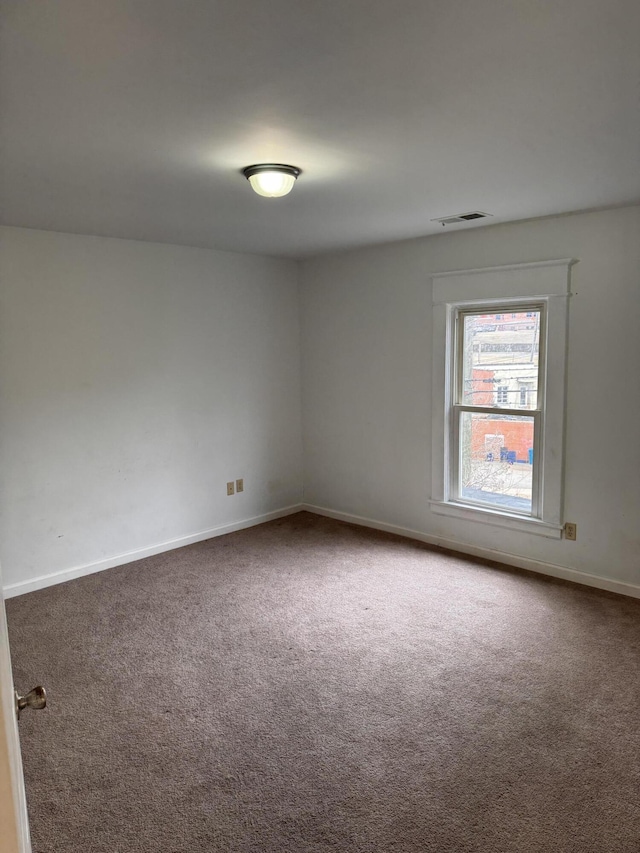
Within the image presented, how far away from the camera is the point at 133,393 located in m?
4.20

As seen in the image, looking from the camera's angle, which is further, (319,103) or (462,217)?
(462,217)

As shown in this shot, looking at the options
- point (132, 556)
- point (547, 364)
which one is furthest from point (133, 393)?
point (547, 364)

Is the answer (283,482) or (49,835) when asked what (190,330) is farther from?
(49,835)

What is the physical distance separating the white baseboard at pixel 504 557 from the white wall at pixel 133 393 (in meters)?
0.80

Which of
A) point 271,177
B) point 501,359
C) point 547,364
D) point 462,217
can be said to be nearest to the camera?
point 271,177

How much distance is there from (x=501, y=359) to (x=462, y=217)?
1.02m

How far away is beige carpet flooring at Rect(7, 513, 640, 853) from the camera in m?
1.94

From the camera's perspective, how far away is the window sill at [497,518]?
386 centimetres

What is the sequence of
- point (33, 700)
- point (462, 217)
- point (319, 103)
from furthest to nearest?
1. point (462, 217)
2. point (319, 103)
3. point (33, 700)

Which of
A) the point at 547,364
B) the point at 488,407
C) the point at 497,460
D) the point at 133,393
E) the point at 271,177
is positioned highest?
the point at 271,177

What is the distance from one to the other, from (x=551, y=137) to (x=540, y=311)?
175 centimetres

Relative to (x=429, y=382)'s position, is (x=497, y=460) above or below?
below

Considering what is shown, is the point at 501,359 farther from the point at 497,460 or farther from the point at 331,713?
the point at 331,713

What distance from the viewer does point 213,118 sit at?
6.42 feet
